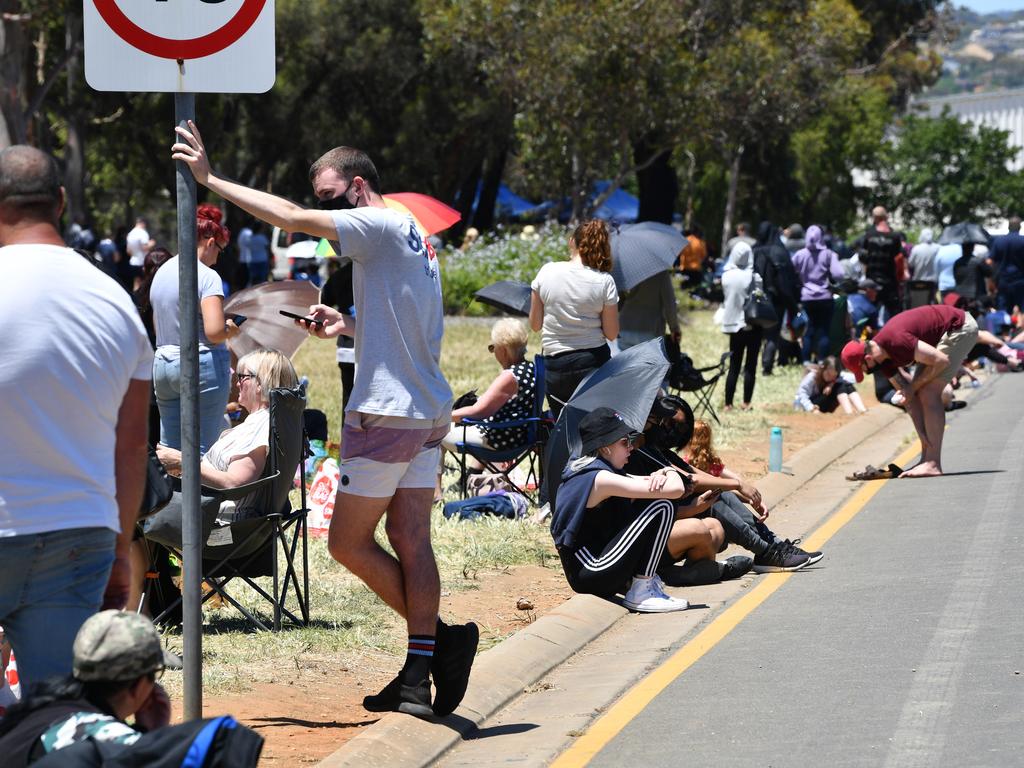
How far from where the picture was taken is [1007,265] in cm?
2467

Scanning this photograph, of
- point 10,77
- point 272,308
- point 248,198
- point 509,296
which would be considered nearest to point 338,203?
point 248,198

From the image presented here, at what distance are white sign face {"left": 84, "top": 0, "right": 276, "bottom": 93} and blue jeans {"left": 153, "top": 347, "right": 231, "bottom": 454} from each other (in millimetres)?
3219

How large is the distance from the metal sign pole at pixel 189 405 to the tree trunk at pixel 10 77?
17.9 m

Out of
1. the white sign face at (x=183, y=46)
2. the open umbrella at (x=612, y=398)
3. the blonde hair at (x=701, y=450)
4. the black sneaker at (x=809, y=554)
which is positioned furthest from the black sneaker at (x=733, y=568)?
the white sign face at (x=183, y=46)

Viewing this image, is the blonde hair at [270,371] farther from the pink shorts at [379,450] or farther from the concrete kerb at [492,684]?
the pink shorts at [379,450]

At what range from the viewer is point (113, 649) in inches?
142

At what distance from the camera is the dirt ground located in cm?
590

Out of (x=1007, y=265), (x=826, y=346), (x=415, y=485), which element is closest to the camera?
(x=415, y=485)

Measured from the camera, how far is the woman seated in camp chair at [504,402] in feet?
35.3

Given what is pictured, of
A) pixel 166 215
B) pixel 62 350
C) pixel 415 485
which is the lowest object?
pixel 166 215

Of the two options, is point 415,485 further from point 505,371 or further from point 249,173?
point 249,173

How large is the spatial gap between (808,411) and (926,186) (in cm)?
4518

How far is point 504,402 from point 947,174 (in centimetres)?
5225

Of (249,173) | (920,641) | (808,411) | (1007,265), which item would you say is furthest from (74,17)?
(920,641)
